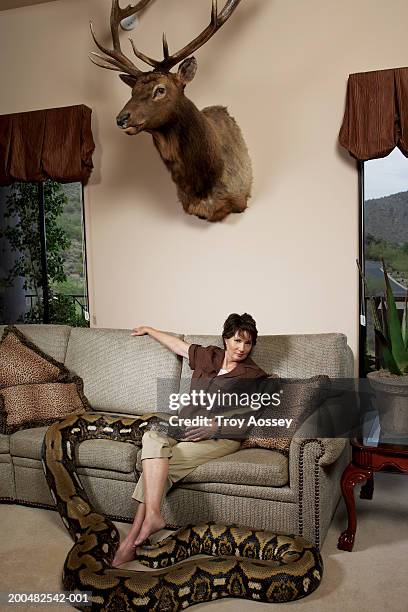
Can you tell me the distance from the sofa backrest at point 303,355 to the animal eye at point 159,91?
62.2 inches

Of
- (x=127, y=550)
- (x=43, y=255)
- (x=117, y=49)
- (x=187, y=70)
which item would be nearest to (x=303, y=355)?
(x=127, y=550)

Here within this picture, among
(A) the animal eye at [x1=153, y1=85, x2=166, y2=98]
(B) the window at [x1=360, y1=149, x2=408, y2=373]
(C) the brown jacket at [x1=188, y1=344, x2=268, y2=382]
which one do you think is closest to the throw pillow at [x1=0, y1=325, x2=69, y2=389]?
(C) the brown jacket at [x1=188, y1=344, x2=268, y2=382]

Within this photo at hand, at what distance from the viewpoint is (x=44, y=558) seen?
2.68m

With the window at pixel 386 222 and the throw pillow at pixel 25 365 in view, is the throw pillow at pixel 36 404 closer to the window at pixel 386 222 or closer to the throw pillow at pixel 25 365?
the throw pillow at pixel 25 365

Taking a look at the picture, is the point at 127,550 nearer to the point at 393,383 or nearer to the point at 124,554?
the point at 124,554

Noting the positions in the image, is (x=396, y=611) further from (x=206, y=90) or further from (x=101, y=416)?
(x=206, y=90)

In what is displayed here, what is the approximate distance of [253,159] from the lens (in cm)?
385

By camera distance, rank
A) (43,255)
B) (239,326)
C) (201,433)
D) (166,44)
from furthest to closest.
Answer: (43,255)
(166,44)
(239,326)
(201,433)

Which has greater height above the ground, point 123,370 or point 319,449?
point 123,370

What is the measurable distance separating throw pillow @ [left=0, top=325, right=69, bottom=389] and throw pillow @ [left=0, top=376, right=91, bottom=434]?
0.06m

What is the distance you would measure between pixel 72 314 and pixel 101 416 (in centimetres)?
144

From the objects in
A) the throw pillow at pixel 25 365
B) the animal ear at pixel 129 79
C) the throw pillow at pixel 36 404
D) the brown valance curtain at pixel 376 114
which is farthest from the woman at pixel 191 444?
the animal ear at pixel 129 79

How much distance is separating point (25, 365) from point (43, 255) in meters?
1.24

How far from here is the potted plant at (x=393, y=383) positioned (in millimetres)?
2719
